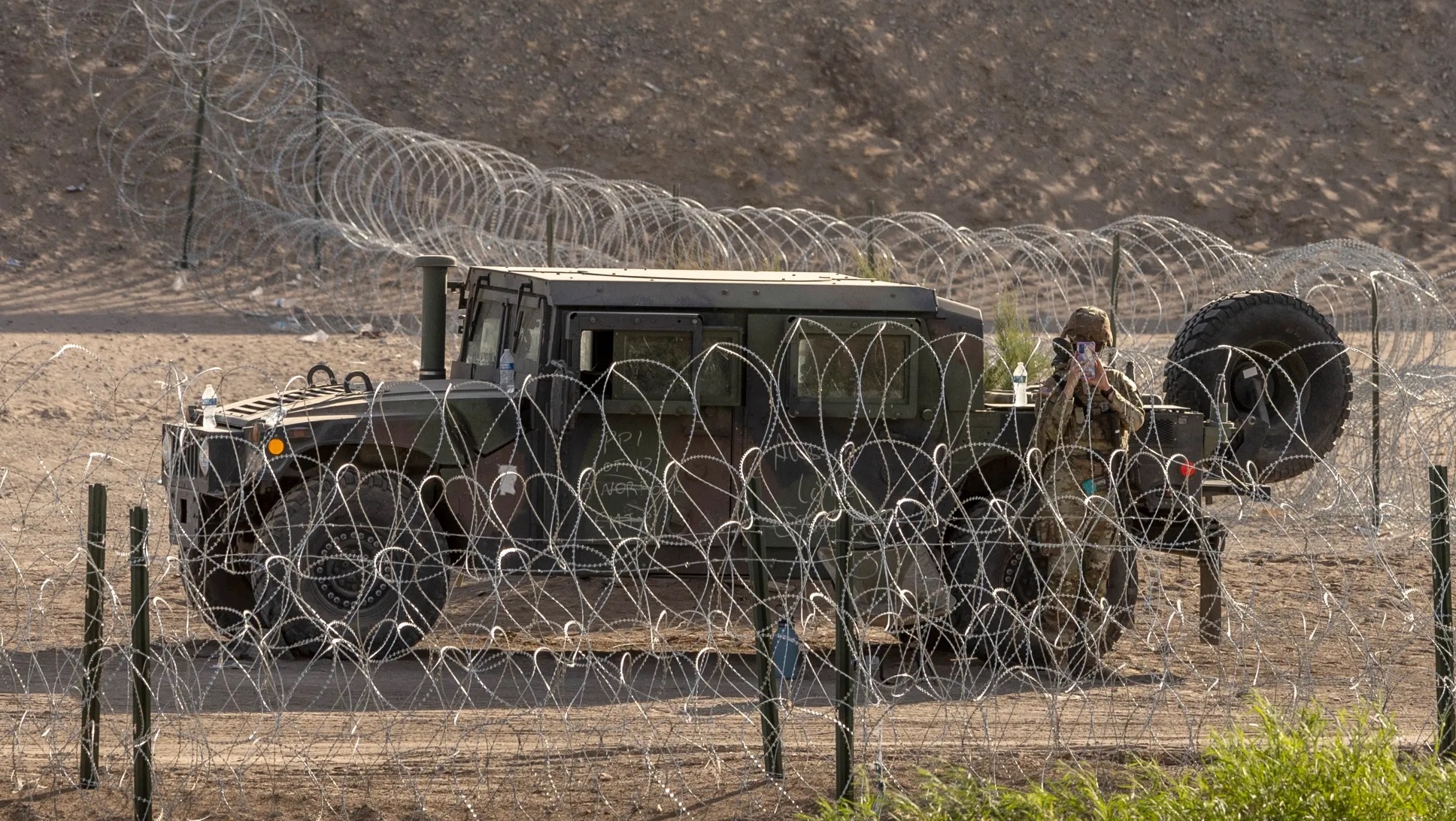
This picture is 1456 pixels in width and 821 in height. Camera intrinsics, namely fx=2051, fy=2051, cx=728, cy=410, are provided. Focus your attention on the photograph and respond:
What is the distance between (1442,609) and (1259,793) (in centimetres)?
121

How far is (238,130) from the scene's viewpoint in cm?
2236

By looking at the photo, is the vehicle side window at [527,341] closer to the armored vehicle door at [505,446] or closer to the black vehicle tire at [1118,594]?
the armored vehicle door at [505,446]

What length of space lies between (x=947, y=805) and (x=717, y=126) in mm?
20227

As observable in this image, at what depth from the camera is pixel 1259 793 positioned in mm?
5730

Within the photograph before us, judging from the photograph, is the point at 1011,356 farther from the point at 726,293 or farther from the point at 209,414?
the point at 209,414

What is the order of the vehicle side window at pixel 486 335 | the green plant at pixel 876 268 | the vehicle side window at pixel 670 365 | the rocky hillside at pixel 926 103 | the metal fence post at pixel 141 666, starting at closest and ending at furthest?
the metal fence post at pixel 141 666 → the vehicle side window at pixel 670 365 → the vehicle side window at pixel 486 335 → the green plant at pixel 876 268 → the rocky hillside at pixel 926 103

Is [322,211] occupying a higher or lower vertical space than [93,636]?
higher

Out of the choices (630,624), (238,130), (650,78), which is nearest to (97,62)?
(238,130)

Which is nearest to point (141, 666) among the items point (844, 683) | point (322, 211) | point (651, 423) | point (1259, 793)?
point (844, 683)

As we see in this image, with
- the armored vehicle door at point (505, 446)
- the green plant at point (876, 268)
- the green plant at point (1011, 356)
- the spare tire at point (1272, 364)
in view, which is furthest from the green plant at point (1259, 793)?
the green plant at point (876, 268)

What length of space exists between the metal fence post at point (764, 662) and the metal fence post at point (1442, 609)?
2.05 m

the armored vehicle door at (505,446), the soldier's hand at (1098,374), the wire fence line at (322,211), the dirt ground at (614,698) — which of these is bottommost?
the dirt ground at (614,698)

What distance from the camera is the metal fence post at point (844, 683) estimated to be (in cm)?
607

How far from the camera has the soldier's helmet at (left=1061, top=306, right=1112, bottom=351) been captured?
8281 millimetres
